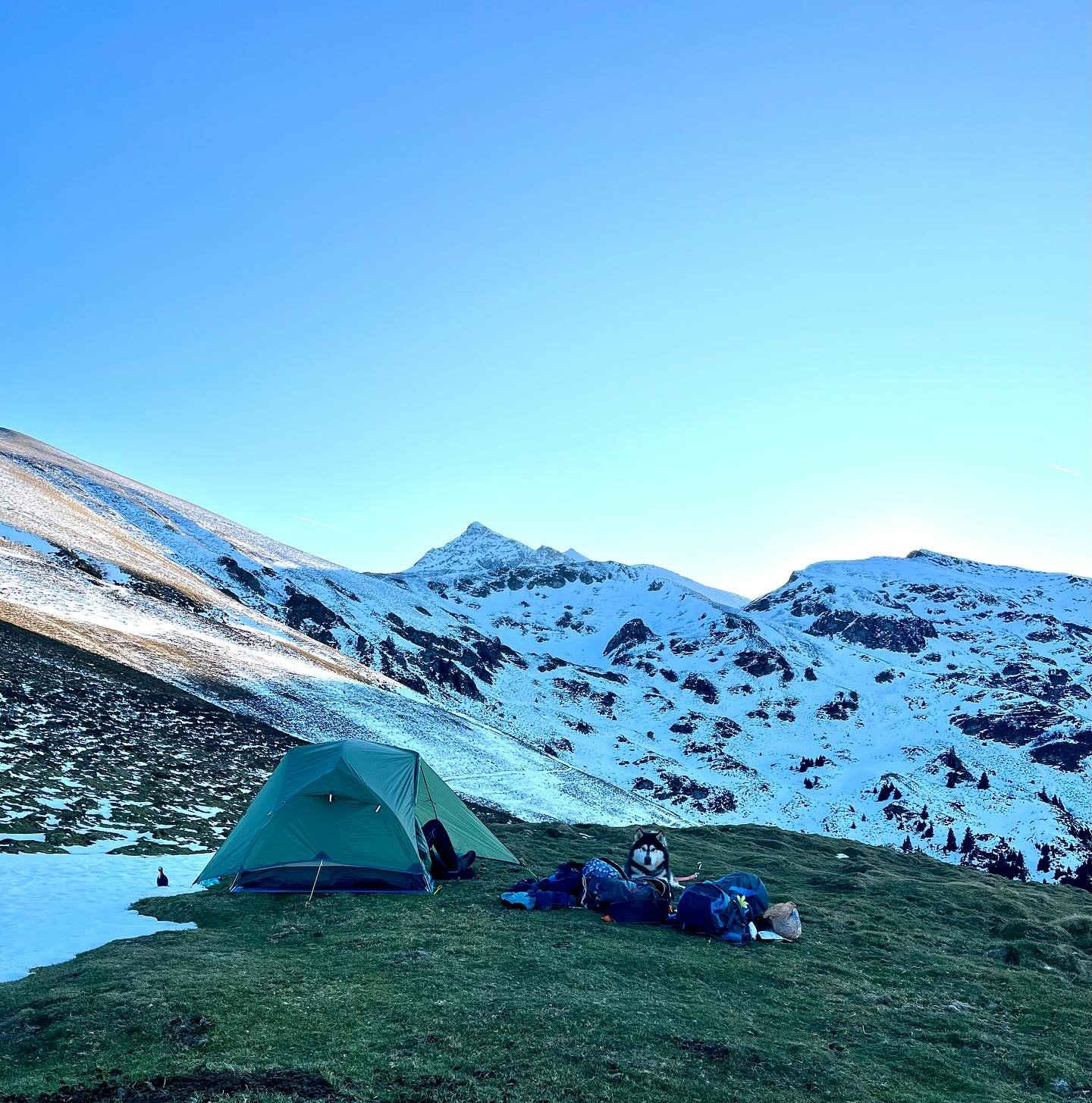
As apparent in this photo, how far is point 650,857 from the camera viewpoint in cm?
1653

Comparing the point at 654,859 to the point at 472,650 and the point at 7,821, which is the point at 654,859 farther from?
the point at 472,650

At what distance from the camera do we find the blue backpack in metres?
13.6

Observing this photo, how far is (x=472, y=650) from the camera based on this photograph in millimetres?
107250

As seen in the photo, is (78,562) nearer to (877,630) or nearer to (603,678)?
(603,678)

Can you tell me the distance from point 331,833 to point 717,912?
8607 millimetres

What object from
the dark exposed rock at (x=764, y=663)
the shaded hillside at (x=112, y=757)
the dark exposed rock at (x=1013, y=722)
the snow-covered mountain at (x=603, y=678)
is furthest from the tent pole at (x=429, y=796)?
the dark exposed rock at (x=764, y=663)

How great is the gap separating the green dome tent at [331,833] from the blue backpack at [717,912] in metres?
6.01

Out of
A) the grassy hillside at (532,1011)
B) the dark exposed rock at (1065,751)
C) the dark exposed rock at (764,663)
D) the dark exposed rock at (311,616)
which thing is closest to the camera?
the grassy hillside at (532,1011)

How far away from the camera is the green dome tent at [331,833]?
16094 millimetres

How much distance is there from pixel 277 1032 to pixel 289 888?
857cm

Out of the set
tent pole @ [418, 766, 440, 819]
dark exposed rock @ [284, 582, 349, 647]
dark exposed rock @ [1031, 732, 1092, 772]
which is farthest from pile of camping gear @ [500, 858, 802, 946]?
dark exposed rock @ [1031, 732, 1092, 772]

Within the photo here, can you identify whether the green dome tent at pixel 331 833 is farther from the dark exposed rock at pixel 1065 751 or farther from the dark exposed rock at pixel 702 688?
the dark exposed rock at pixel 702 688

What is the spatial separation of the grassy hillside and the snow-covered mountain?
65.2ft

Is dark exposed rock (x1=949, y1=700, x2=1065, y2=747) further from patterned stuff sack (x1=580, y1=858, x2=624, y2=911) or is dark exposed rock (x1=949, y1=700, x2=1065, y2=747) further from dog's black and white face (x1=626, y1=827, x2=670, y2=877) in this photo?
patterned stuff sack (x1=580, y1=858, x2=624, y2=911)
